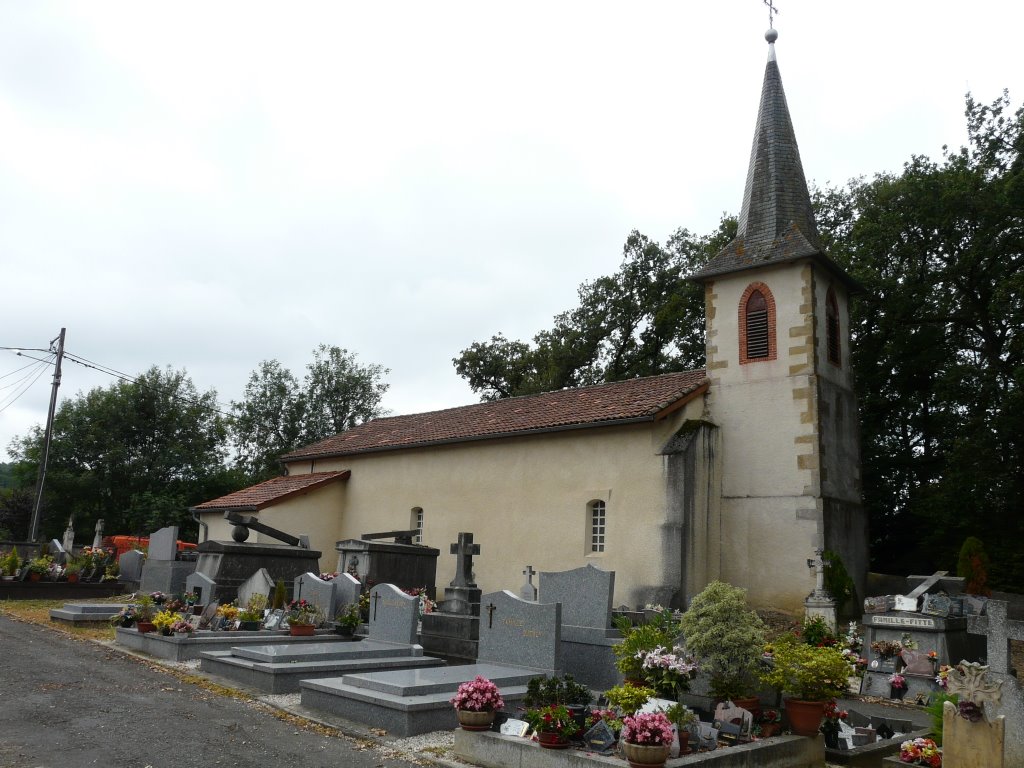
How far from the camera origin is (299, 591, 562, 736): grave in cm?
871

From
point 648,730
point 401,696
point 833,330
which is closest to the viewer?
point 648,730

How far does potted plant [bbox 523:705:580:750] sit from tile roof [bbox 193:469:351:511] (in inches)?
758

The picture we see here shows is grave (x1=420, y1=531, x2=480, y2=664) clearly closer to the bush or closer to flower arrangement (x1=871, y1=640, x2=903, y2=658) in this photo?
the bush

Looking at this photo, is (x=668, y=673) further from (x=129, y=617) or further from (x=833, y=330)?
(x=833, y=330)

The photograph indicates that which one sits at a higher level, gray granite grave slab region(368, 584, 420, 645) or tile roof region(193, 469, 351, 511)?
tile roof region(193, 469, 351, 511)

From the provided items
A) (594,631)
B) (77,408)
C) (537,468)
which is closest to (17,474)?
(77,408)

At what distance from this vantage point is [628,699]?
7.39m

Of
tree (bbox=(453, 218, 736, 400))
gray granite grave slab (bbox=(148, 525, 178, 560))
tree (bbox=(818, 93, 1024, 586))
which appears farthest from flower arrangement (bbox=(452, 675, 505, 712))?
tree (bbox=(453, 218, 736, 400))

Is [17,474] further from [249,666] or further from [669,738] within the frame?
[669,738]

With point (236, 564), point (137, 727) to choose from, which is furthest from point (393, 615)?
point (236, 564)

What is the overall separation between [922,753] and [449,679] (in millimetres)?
5293

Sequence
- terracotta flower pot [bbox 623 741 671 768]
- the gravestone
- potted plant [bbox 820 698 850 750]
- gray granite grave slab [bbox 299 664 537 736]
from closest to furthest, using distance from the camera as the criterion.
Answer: terracotta flower pot [bbox 623 741 671 768] < potted plant [bbox 820 698 850 750] < gray granite grave slab [bbox 299 664 537 736] < the gravestone

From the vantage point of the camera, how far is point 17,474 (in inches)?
1742

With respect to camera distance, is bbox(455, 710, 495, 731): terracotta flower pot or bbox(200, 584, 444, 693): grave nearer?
bbox(455, 710, 495, 731): terracotta flower pot
